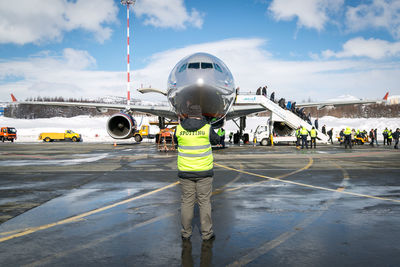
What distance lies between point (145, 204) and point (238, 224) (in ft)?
6.31

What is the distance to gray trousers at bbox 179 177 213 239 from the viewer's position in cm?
410

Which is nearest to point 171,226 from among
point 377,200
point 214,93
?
point 377,200

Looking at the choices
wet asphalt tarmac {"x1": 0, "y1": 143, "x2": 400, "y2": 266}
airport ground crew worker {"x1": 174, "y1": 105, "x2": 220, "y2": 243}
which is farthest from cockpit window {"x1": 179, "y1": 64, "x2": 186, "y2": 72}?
airport ground crew worker {"x1": 174, "y1": 105, "x2": 220, "y2": 243}

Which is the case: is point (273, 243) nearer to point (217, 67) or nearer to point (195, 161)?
point (195, 161)

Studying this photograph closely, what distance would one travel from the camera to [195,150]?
14.5 feet

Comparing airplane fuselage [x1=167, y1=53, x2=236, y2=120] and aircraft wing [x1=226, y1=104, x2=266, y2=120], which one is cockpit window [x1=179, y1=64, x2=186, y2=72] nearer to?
airplane fuselage [x1=167, y1=53, x2=236, y2=120]

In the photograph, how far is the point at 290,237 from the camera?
4.09 meters

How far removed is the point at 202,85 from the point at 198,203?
7031 millimetres

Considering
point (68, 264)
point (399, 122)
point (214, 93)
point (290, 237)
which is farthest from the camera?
point (399, 122)

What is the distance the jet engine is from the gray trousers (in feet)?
52.1

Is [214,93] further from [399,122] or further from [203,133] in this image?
[399,122]

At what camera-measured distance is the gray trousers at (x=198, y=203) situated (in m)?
4.10

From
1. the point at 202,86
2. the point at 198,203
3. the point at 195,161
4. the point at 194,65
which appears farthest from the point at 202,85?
the point at 198,203

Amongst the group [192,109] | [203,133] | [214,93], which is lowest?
[203,133]
